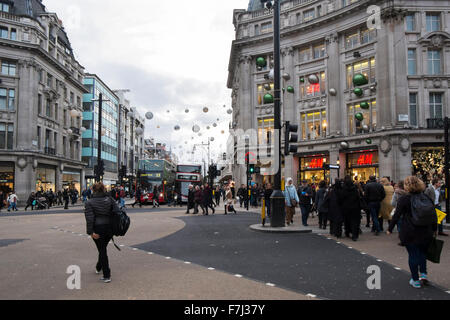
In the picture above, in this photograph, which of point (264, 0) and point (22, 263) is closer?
point (22, 263)

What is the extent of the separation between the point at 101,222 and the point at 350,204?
7658mm

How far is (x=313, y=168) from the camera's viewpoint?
36594 mm

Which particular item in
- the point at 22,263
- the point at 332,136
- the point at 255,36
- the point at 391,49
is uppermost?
the point at 255,36

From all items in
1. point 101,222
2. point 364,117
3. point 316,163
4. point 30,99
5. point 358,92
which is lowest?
point 101,222

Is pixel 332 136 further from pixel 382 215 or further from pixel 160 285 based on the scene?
pixel 160 285

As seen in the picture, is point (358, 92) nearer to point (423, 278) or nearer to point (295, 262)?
point (295, 262)

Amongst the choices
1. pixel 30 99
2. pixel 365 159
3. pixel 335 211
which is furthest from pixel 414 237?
pixel 30 99

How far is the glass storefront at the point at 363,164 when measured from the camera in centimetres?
3164

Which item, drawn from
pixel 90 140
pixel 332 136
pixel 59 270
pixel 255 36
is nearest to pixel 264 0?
pixel 59 270

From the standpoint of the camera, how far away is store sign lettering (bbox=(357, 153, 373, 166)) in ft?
105

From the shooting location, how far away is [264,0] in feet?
45.0

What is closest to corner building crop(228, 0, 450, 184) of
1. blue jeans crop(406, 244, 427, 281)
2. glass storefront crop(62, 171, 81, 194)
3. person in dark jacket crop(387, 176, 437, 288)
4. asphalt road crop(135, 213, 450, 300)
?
asphalt road crop(135, 213, 450, 300)

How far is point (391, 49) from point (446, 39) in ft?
13.8

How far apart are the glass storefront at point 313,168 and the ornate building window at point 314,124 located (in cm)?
201
